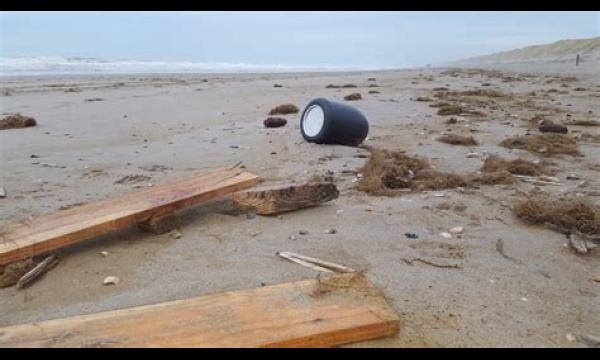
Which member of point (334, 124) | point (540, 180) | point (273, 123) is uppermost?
point (334, 124)

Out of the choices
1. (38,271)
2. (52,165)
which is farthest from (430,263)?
(52,165)

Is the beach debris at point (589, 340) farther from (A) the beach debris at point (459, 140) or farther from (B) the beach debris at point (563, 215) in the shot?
(A) the beach debris at point (459, 140)

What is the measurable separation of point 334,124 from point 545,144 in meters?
2.39

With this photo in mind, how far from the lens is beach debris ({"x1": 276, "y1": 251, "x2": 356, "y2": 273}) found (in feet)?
8.25

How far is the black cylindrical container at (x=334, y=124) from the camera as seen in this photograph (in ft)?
17.8

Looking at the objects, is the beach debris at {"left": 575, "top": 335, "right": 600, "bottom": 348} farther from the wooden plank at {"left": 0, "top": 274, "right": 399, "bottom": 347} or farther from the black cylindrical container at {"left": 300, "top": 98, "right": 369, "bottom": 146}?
the black cylindrical container at {"left": 300, "top": 98, "right": 369, "bottom": 146}

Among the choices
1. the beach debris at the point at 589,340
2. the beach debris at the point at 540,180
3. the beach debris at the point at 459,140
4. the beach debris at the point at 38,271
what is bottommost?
the beach debris at the point at 589,340

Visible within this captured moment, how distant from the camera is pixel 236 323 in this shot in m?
1.87

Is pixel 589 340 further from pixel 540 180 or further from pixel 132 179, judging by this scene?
pixel 132 179

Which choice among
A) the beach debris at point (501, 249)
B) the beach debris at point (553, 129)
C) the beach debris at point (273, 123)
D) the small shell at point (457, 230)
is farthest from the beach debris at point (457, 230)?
the beach debris at point (273, 123)

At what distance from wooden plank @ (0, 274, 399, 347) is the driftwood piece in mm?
1235

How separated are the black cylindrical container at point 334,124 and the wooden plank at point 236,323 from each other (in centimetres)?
348
